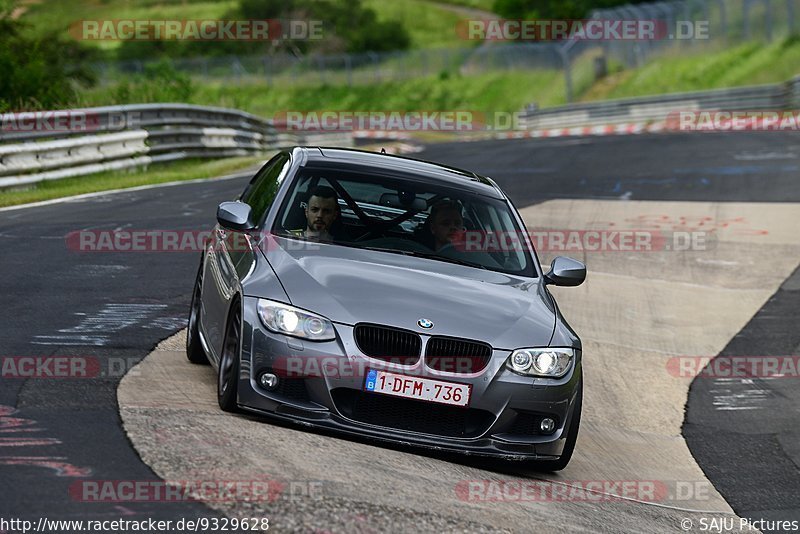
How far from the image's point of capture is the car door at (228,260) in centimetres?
768

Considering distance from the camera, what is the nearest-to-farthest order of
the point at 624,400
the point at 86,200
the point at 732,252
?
the point at 624,400, the point at 732,252, the point at 86,200

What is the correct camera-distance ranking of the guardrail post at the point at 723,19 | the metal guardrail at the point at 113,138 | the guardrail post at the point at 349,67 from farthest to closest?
the guardrail post at the point at 349,67, the guardrail post at the point at 723,19, the metal guardrail at the point at 113,138

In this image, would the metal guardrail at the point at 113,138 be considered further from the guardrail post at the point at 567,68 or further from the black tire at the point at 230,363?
the guardrail post at the point at 567,68

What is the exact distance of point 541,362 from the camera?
7.20 meters

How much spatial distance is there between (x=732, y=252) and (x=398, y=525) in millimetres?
11783

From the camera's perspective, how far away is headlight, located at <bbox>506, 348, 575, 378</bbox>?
7109mm

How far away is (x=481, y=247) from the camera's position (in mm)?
8406

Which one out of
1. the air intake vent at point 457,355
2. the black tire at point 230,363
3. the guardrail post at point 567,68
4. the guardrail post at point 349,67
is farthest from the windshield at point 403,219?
the guardrail post at point 349,67

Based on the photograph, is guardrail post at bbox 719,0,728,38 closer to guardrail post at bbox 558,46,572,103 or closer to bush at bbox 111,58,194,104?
guardrail post at bbox 558,46,572,103

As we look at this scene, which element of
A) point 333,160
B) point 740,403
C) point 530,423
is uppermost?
point 333,160

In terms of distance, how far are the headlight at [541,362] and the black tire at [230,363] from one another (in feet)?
4.60

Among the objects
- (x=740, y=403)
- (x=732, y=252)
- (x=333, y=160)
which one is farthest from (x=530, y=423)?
(x=732, y=252)

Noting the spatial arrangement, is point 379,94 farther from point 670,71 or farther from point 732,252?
point 732,252

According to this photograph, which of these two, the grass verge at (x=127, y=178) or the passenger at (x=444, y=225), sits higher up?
the passenger at (x=444, y=225)
